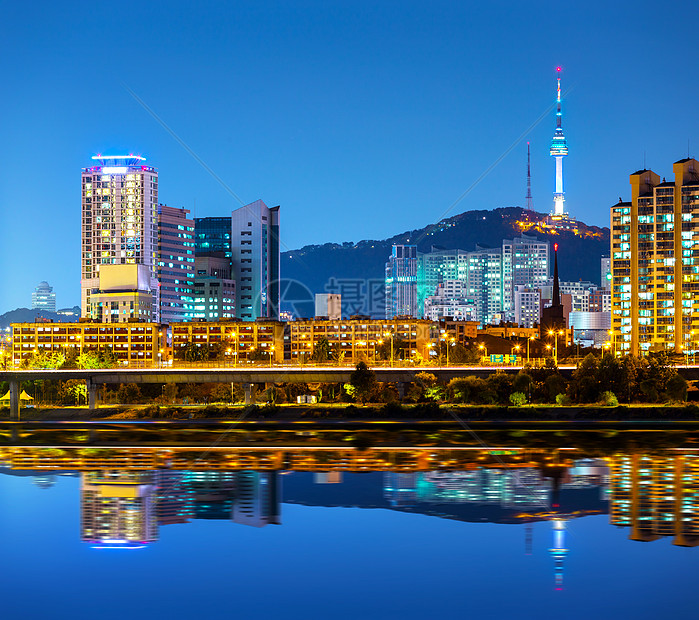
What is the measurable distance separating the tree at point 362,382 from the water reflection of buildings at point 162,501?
171 ft

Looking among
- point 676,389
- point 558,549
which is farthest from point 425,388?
point 558,549

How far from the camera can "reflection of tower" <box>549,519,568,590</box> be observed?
2896 centimetres

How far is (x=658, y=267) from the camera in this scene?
7037 inches

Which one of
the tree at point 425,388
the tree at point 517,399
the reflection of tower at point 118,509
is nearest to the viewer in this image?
the reflection of tower at point 118,509

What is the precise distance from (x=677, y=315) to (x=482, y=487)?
142910 mm

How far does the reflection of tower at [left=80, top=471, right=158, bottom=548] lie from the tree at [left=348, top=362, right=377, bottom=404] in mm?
53607

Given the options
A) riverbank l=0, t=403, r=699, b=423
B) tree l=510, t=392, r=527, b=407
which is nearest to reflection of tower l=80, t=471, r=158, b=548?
riverbank l=0, t=403, r=699, b=423

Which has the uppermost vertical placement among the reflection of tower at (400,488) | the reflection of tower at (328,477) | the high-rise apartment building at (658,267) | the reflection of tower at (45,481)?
the high-rise apartment building at (658,267)

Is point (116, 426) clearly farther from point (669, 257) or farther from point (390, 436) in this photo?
point (669, 257)

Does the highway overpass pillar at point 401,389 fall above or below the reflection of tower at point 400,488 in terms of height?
above

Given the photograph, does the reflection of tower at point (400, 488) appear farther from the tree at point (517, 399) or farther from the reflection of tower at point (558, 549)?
the tree at point (517, 399)

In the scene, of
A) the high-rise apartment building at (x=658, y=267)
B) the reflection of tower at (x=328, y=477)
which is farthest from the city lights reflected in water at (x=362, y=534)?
the high-rise apartment building at (x=658, y=267)

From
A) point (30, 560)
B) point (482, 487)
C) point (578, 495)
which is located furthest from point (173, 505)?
point (578, 495)

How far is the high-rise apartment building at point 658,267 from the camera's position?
17550cm
